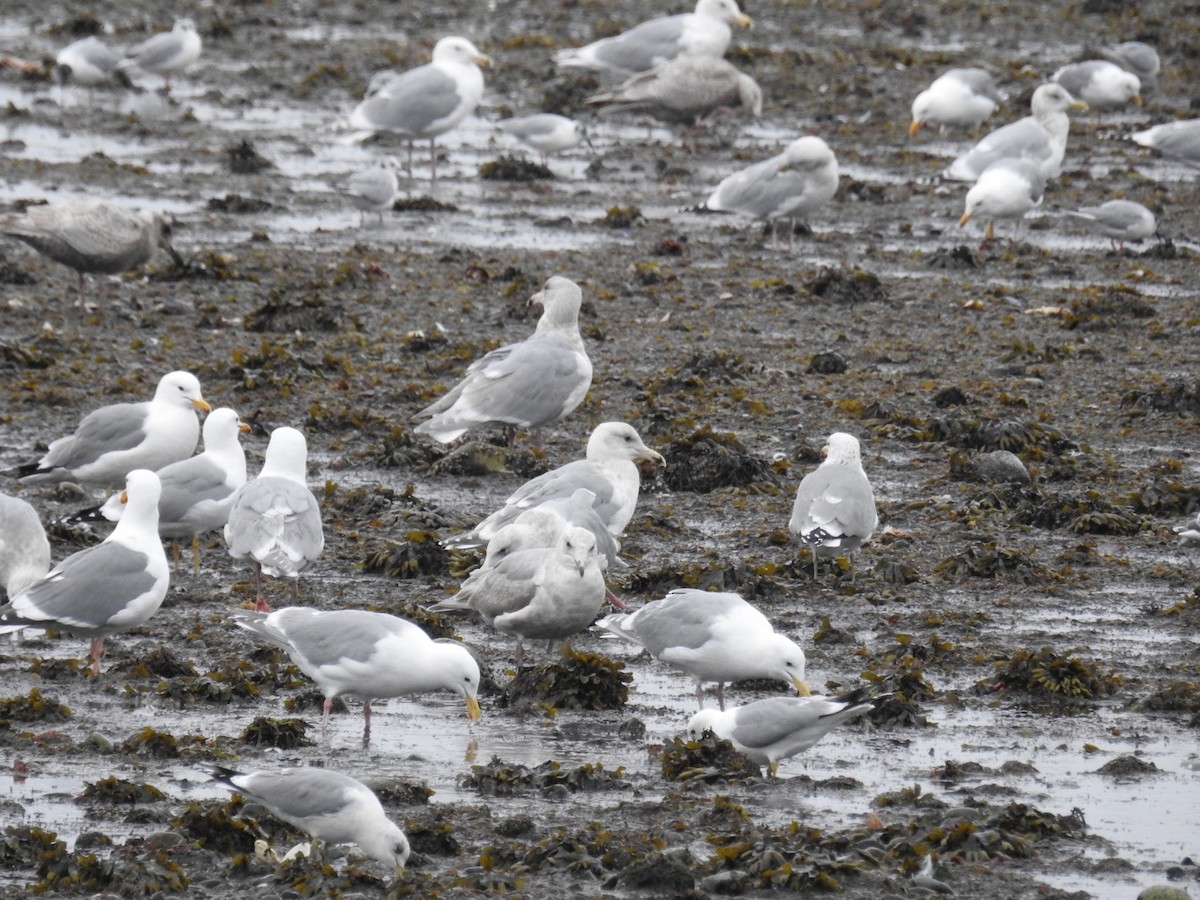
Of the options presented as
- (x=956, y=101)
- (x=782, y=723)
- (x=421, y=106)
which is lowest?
(x=782, y=723)

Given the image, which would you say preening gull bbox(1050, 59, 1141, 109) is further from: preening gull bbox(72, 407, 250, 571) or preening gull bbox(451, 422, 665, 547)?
preening gull bbox(72, 407, 250, 571)

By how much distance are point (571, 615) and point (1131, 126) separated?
1520cm

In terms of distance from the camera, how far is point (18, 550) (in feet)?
27.1

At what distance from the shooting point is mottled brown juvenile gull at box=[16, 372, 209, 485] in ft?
32.1

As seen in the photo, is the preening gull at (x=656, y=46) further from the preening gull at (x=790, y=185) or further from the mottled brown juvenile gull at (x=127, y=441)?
the mottled brown juvenile gull at (x=127, y=441)

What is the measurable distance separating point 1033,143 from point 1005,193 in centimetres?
165

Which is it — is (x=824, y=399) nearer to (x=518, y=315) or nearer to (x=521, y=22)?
(x=518, y=315)

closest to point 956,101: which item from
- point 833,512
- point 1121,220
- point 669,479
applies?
point 1121,220

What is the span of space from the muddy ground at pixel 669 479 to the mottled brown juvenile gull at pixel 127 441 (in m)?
0.38

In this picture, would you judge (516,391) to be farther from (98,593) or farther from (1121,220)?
(1121,220)

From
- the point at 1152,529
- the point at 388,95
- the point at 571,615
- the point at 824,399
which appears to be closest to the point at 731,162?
the point at 388,95

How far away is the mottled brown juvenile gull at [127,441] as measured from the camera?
32.1 feet

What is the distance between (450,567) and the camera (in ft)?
30.3

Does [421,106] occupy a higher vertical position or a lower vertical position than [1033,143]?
higher
